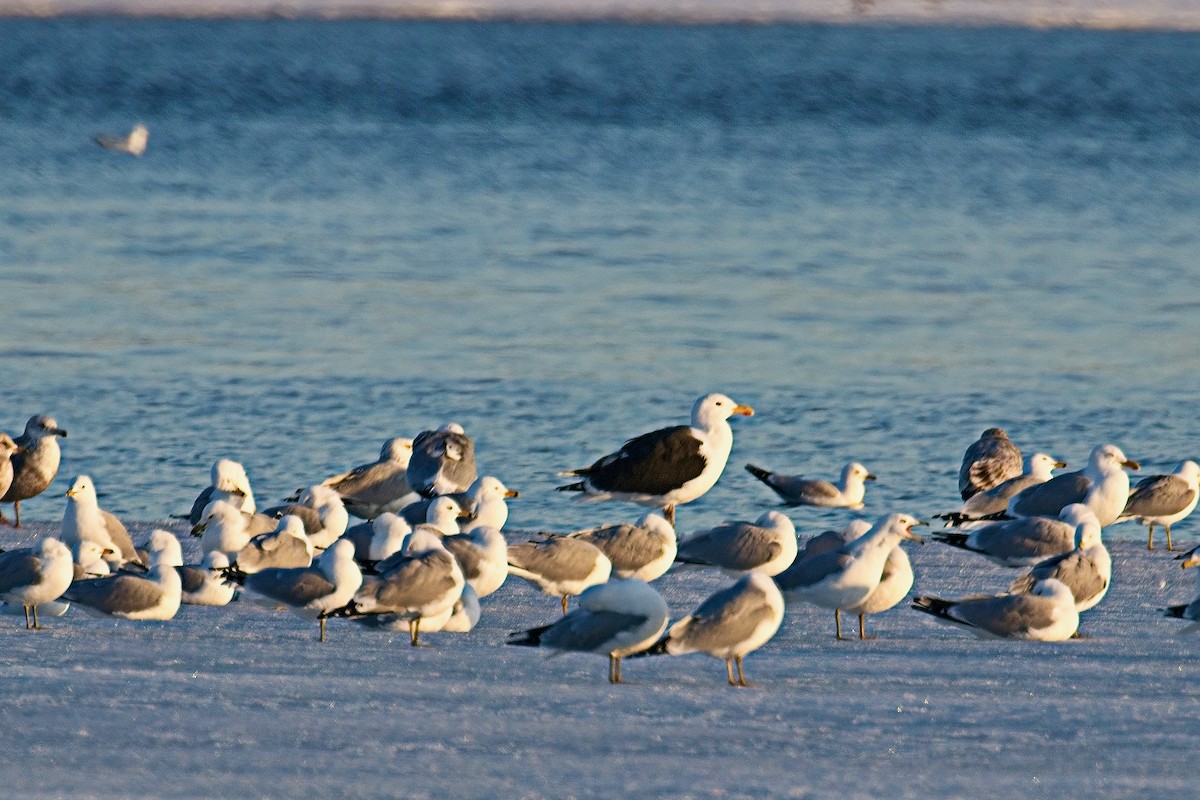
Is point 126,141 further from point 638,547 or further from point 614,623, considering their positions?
point 614,623

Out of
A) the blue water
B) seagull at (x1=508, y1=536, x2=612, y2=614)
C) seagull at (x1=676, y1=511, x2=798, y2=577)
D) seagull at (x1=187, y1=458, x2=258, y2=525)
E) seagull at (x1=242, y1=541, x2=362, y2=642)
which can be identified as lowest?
seagull at (x1=242, y1=541, x2=362, y2=642)

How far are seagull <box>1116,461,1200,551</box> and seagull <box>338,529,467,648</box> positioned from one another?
4573 mm

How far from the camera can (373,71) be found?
5909 centimetres

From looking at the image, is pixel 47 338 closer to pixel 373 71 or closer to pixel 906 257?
pixel 906 257

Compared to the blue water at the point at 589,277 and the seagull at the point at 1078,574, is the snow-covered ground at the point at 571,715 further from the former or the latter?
the blue water at the point at 589,277

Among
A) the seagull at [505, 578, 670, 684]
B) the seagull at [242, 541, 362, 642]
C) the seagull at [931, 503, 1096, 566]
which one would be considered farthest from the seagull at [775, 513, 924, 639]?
the seagull at [242, 541, 362, 642]

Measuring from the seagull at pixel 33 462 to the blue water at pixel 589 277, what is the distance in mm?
511

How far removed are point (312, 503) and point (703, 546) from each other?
240 centimetres

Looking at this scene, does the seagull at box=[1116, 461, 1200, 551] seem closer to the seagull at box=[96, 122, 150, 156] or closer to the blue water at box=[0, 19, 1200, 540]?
the blue water at box=[0, 19, 1200, 540]

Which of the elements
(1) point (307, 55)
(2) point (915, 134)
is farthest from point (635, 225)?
(1) point (307, 55)

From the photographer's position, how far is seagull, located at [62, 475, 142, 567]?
36.0 feet

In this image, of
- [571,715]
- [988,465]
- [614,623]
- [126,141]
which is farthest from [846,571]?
[126,141]

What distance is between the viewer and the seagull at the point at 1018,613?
30.8 ft

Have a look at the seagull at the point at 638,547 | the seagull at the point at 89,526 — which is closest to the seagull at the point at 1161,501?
the seagull at the point at 638,547
